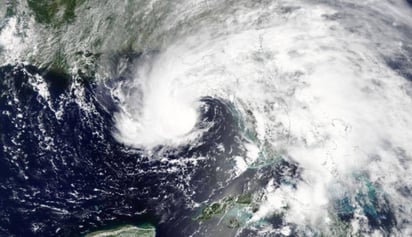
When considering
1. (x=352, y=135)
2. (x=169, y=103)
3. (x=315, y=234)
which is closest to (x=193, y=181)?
(x=169, y=103)

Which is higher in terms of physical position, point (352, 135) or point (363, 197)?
point (352, 135)

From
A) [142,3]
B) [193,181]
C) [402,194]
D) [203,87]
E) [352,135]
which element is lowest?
[402,194]

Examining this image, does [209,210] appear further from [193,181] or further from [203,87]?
[203,87]

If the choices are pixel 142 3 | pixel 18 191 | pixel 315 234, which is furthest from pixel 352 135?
pixel 18 191

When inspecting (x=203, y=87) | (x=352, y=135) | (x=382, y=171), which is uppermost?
(x=203, y=87)

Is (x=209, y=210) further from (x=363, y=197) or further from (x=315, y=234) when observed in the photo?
(x=363, y=197)

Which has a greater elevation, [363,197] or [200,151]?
[200,151]
